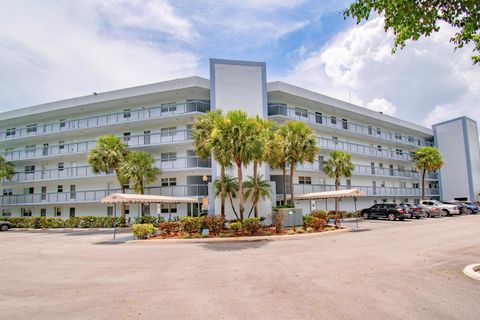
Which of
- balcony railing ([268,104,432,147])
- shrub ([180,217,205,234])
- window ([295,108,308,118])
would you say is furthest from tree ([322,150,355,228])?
shrub ([180,217,205,234])

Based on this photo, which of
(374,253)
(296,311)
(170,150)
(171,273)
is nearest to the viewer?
(296,311)

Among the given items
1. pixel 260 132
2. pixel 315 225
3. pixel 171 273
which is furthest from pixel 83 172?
pixel 171 273

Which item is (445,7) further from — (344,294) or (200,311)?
(200,311)

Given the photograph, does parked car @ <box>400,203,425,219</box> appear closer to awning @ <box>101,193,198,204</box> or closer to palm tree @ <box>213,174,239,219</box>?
palm tree @ <box>213,174,239,219</box>

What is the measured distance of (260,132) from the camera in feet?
64.9

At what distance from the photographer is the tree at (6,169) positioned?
34.8m

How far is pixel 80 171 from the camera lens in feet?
108

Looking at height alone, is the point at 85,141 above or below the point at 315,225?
above

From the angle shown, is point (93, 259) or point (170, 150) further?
point (170, 150)

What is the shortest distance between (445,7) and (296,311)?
300 inches

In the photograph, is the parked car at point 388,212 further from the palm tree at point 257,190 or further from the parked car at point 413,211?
the palm tree at point 257,190

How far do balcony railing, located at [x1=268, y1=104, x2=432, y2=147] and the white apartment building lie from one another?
146mm

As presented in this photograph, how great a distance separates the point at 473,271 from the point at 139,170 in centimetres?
2416

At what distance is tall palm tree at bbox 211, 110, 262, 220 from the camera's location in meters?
18.9
